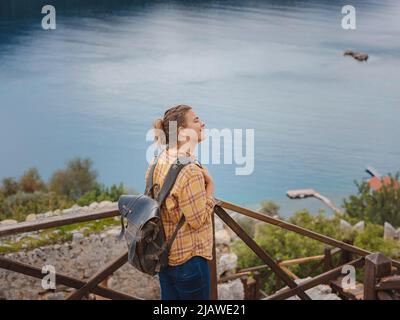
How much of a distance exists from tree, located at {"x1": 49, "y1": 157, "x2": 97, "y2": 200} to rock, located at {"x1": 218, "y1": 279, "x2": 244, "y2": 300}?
6.68 m

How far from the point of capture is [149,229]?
7.00 feet

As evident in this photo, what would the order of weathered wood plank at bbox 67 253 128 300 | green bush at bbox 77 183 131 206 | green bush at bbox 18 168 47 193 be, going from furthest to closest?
1. green bush at bbox 18 168 47 193
2. green bush at bbox 77 183 131 206
3. weathered wood plank at bbox 67 253 128 300

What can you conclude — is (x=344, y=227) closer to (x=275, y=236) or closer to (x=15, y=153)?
(x=275, y=236)

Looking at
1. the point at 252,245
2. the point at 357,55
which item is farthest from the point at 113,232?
the point at 357,55

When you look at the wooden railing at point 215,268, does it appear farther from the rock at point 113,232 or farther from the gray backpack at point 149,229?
the rock at point 113,232

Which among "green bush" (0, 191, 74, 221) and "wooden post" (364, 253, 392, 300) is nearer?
"wooden post" (364, 253, 392, 300)

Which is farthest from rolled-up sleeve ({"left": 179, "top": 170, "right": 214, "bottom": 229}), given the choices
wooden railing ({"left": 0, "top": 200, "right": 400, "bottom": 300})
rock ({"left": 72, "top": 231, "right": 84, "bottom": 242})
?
rock ({"left": 72, "top": 231, "right": 84, "bottom": 242})

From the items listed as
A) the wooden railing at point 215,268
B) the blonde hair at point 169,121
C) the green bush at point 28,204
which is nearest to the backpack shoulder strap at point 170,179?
the blonde hair at point 169,121

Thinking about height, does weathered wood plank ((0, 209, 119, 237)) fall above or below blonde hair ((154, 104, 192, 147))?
below

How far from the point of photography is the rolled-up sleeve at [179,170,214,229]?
2162mm

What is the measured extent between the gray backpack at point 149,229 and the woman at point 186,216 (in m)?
0.03

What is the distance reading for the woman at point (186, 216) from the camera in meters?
2.19

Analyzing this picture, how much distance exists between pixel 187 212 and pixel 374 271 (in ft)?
1.97

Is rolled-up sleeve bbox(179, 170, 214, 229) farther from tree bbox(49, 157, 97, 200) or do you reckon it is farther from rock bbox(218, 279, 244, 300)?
tree bbox(49, 157, 97, 200)
